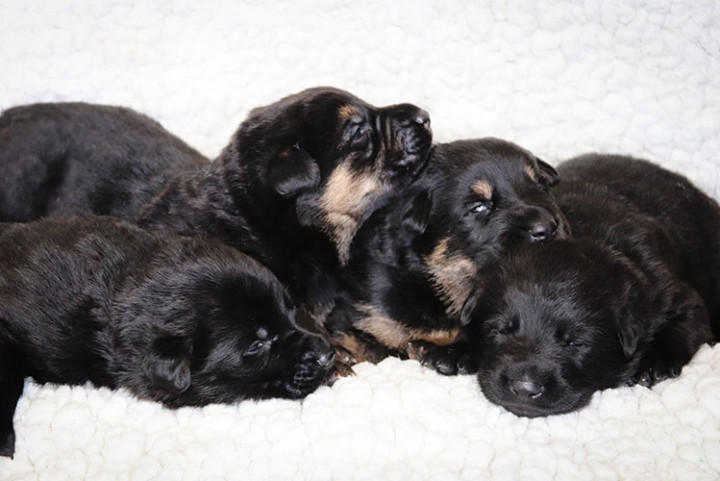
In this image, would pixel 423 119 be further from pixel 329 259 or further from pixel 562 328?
pixel 562 328

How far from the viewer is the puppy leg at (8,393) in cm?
282

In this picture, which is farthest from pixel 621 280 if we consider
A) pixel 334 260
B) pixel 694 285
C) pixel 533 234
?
pixel 334 260

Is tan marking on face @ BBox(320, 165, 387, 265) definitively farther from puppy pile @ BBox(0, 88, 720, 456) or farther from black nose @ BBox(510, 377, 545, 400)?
black nose @ BBox(510, 377, 545, 400)

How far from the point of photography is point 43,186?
156 inches

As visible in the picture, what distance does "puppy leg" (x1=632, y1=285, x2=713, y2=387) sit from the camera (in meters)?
3.14

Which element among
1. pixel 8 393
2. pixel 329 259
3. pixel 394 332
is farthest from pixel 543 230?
pixel 8 393

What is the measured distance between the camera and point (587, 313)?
3.00 metres

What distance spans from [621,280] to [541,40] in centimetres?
187

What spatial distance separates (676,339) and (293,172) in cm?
163

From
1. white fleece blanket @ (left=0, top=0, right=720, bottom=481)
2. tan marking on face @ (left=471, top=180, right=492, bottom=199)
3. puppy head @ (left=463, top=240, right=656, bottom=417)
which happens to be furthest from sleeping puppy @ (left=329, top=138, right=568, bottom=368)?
white fleece blanket @ (left=0, top=0, right=720, bottom=481)

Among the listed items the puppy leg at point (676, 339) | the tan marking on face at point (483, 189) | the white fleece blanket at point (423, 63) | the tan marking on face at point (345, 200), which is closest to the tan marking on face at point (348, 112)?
the tan marking on face at point (345, 200)

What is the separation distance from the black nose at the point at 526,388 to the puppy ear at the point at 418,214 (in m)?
0.86

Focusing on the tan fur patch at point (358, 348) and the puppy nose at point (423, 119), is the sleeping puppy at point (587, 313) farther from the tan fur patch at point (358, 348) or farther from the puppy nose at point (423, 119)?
the puppy nose at point (423, 119)

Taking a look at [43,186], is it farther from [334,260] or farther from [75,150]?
[334,260]
